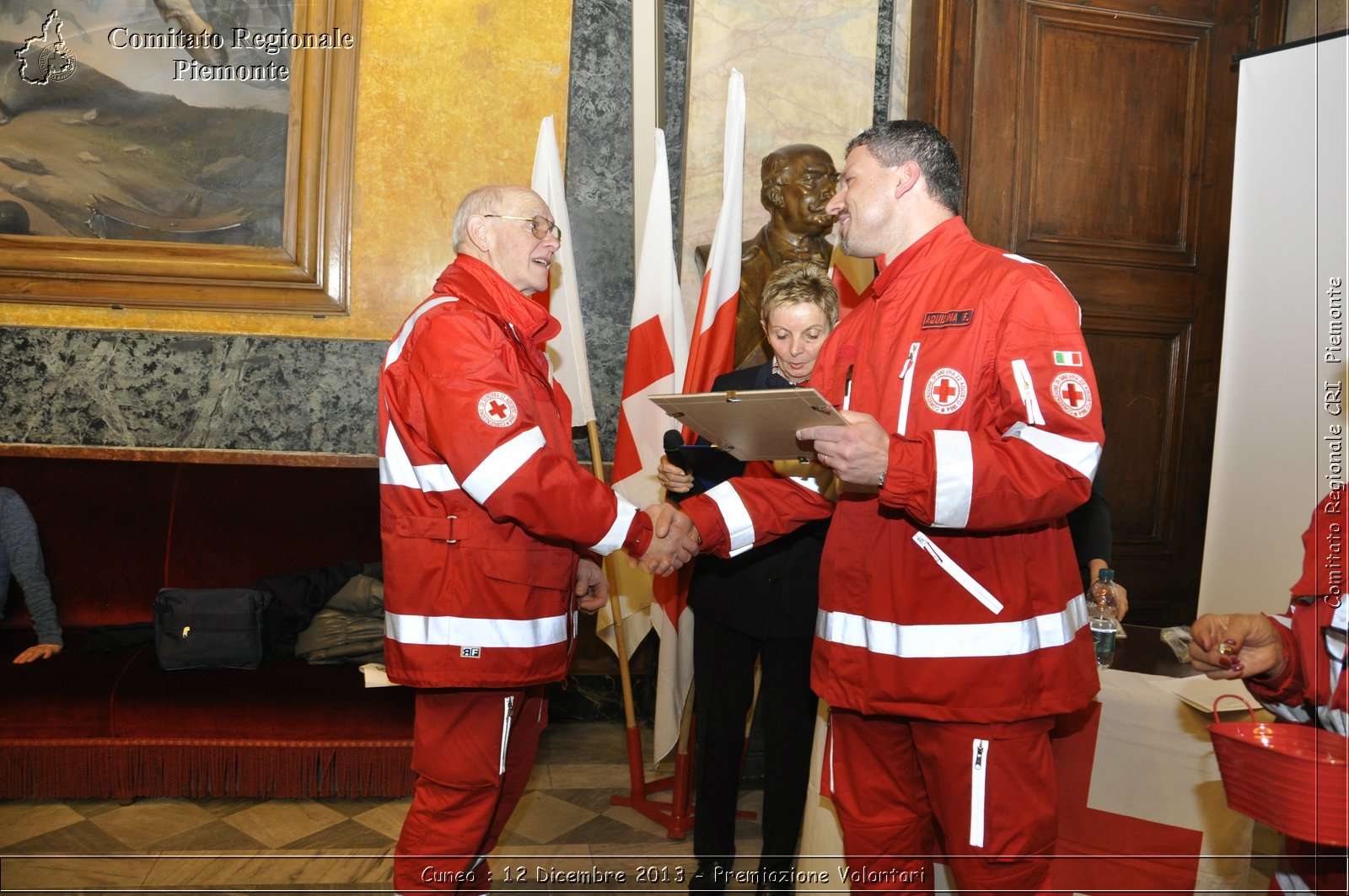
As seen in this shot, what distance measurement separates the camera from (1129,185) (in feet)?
14.2

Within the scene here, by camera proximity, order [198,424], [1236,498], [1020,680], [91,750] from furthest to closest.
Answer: [198,424] → [1236,498] → [91,750] → [1020,680]

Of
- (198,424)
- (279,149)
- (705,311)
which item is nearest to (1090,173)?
(705,311)

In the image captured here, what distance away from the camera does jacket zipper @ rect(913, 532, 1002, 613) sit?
5.73ft

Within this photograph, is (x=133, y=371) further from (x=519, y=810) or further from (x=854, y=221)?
(x=854, y=221)

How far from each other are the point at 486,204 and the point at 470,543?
866 millimetres

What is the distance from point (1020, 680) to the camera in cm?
173

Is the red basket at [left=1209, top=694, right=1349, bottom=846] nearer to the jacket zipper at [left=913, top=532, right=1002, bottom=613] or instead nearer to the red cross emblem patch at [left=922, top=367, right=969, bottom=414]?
the jacket zipper at [left=913, top=532, right=1002, bottom=613]

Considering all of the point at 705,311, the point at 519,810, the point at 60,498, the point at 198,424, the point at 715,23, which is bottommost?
the point at 519,810

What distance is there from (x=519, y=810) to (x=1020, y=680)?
2.15 m

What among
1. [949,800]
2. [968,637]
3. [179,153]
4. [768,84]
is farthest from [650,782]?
[179,153]

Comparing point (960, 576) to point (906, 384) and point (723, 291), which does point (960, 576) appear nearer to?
point (906, 384)

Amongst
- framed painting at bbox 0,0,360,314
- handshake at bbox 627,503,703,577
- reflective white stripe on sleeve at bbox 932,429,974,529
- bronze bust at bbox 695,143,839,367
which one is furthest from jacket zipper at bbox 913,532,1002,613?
framed painting at bbox 0,0,360,314

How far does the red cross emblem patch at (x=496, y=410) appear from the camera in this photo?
205 centimetres

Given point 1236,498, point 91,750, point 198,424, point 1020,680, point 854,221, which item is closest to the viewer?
point 1020,680
